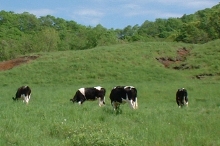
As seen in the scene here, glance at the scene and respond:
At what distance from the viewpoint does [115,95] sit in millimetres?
18297

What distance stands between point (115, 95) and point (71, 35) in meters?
82.5

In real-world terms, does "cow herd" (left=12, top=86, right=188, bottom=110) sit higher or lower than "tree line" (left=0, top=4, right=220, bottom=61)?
lower

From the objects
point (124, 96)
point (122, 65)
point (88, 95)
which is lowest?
point (122, 65)

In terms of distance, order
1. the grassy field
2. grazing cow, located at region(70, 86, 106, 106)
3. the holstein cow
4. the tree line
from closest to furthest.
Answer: the grassy field, the holstein cow, grazing cow, located at region(70, 86, 106, 106), the tree line

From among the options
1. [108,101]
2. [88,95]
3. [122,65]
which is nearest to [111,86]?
A: [108,101]

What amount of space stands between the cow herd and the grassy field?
601 mm

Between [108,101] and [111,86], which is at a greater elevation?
[108,101]

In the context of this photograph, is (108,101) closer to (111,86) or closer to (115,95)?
(115,95)

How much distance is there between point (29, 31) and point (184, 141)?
106 metres

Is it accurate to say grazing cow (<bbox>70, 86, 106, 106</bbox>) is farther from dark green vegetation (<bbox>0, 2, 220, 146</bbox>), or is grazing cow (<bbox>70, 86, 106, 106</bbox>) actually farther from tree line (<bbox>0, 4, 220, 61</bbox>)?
tree line (<bbox>0, 4, 220, 61</bbox>)

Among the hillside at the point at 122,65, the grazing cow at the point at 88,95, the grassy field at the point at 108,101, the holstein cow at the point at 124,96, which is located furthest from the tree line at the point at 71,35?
the holstein cow at the point at 124,96

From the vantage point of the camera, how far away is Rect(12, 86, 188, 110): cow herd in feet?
59.7

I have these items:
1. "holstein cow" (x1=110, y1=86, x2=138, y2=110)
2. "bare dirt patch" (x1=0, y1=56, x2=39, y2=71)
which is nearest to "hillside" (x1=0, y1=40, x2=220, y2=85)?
"bare dirt patch" (x1=0, y1=56, x2=39, y2=71)

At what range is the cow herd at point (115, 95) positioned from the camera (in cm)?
1819
